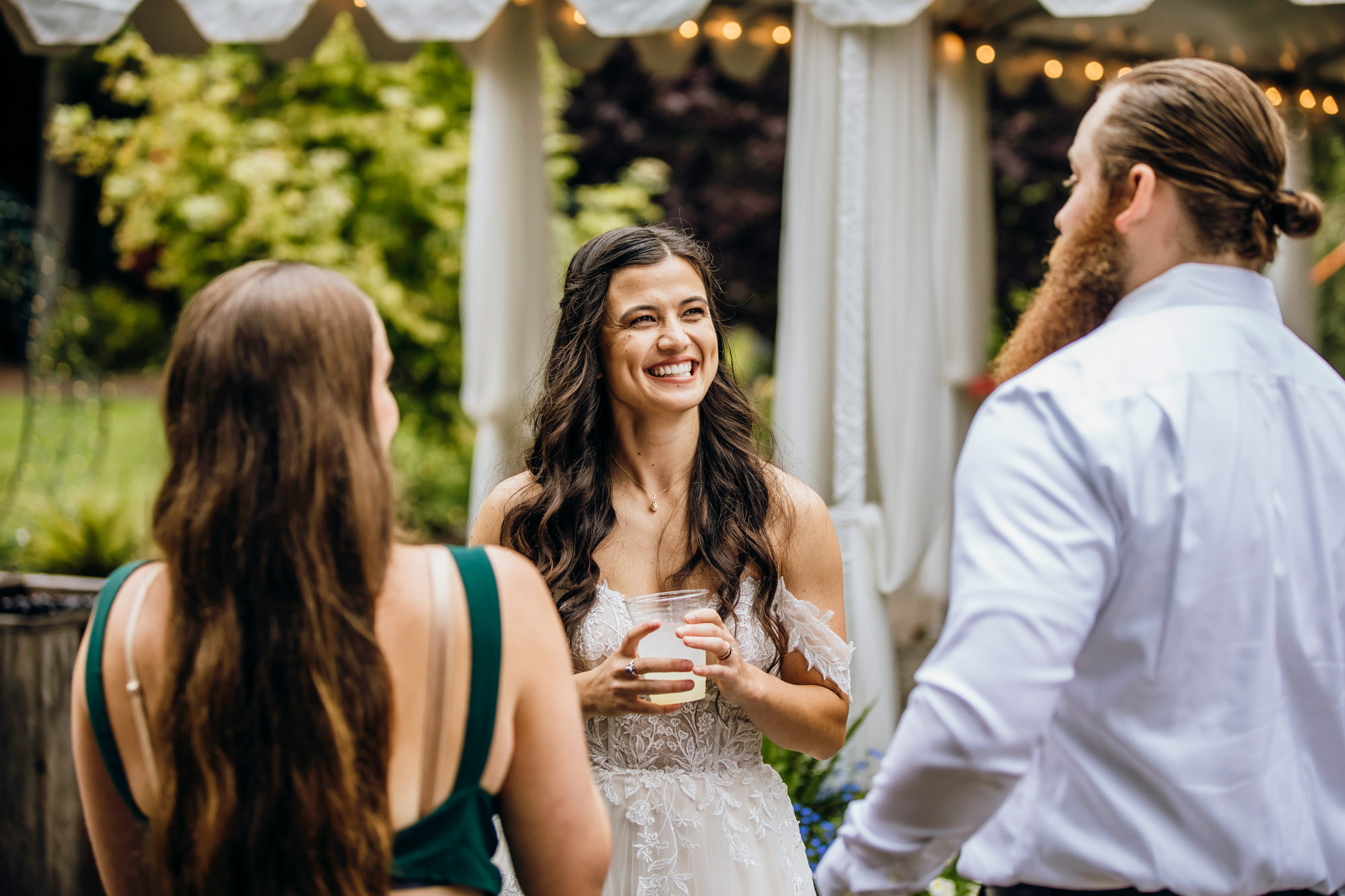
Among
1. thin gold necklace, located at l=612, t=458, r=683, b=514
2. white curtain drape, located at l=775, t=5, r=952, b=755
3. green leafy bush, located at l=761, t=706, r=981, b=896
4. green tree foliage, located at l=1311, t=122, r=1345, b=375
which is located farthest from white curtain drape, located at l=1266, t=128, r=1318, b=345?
thin gold necklace, located at l=612, t=458, r=683, b=514

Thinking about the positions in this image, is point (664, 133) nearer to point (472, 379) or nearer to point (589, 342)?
point (472, 379)

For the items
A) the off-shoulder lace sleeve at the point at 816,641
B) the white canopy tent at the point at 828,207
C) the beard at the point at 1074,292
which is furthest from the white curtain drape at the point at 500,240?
the beard at the point at 1074,292

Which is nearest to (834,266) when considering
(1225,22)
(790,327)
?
(790,327)

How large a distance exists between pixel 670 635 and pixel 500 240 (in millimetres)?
3391

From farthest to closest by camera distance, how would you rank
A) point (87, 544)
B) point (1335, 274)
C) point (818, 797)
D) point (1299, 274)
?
point (1335, 274), point (1299, 274), point (87, 544), point (818, 797)

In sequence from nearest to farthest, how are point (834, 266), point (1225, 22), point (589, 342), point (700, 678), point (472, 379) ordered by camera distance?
1. point (700, 678)
2. point (589, 342)
3. point (834, 266)
4. point (472, 379)
5. point (1225, 22)

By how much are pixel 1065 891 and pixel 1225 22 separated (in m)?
5.61

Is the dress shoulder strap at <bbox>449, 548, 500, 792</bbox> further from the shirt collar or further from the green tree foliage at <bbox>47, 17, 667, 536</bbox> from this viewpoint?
the green tree foliage at <bbox>47, 17, 667, 536</bbox>

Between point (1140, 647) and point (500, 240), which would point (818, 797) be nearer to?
point (1140, 647)

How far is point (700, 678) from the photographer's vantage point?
1695 millimetres

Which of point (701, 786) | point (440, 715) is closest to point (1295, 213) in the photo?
point (440, 715)

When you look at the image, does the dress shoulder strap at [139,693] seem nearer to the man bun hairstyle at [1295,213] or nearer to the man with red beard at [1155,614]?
the man with red beard at [1155,614]

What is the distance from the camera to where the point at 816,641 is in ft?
6.46

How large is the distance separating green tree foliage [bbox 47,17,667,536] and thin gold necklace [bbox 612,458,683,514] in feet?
19.5
